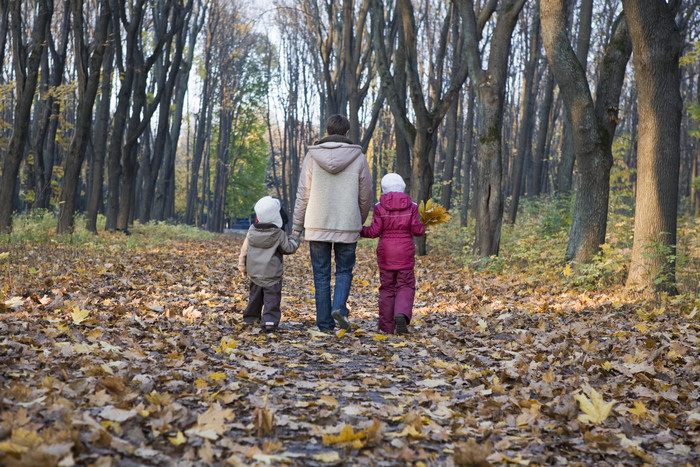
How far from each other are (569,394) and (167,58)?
2093 cm

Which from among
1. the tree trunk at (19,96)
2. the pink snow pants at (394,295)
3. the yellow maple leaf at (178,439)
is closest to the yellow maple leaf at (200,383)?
the yellow maple leaf at (178,439)

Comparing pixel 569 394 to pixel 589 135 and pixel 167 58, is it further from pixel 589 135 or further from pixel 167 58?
pixel 167 58

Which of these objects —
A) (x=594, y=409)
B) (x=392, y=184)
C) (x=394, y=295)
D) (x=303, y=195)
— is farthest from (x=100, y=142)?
(x=594, y=409)

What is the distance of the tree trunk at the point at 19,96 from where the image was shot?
44.7 ft

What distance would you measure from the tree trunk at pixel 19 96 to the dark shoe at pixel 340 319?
10149 millimetres

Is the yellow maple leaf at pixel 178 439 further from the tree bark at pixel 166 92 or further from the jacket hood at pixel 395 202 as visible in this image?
the tree bark at pixel 166 92

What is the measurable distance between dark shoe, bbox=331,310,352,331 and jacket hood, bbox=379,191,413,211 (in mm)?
1265

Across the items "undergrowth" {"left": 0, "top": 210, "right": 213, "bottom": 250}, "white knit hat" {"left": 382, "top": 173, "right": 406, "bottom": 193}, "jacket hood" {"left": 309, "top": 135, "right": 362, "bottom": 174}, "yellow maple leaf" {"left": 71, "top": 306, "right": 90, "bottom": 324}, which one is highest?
"jacket hood" {"left": 309, "top": 135, "right": 362, "bottom": 174}

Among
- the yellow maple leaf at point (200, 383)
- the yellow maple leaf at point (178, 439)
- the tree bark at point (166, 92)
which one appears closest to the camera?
the yellow maple leaf at point (178, 439)

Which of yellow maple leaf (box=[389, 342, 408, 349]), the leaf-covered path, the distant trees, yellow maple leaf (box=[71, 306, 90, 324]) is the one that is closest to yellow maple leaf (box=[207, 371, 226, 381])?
the leaf-covered path

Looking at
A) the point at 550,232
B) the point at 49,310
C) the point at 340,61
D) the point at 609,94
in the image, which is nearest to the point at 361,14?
the point at 340,61

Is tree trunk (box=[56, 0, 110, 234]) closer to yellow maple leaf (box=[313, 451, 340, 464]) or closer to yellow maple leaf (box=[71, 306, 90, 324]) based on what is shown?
yellow maple leaf (box=[71, 306, 90, 324])

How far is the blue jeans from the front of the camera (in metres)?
6.74

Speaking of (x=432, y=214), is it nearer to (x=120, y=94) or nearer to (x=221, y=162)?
(x=120, y=94)
